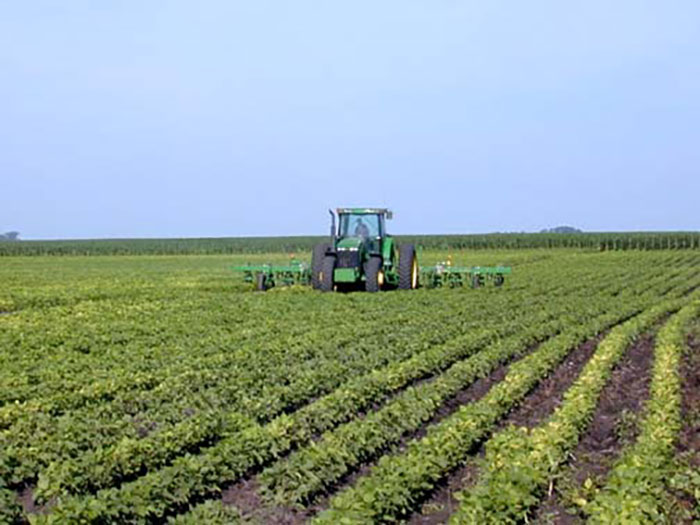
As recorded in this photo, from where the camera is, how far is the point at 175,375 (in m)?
11.2

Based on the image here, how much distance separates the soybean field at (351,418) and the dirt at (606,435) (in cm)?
3

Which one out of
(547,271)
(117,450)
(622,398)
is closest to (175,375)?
(117,450)

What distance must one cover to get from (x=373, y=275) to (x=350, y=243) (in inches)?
36.4

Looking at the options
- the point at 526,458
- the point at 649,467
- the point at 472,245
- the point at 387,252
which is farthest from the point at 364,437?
the point at 472,245

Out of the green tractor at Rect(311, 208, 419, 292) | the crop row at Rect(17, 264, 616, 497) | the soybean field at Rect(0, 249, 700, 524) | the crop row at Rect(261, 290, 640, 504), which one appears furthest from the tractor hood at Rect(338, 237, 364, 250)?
the crop row at Rect(17, 264, 616, 497)

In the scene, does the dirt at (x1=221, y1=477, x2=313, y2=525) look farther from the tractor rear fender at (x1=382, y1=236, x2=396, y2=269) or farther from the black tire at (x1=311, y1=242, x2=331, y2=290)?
the tractor rear fender at (x1=382, y1=236, x2=396, y2=269)

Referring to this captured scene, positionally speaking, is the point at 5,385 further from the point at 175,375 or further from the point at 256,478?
the point at 256,478

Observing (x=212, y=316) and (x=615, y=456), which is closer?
(x=615, y=456)

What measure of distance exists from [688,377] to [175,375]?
5.87m

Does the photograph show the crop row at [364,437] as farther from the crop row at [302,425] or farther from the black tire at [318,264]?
the black tire at [318,264]

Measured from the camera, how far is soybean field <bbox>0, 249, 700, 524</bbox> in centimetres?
647

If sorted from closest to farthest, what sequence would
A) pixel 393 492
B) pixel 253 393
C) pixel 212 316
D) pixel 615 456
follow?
1. pixel 393 492
2. pixel 615 456
3. pixel 253 393
4. pixel 212 316

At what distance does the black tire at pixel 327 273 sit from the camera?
2297cm

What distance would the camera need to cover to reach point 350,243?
23203 millimetres
